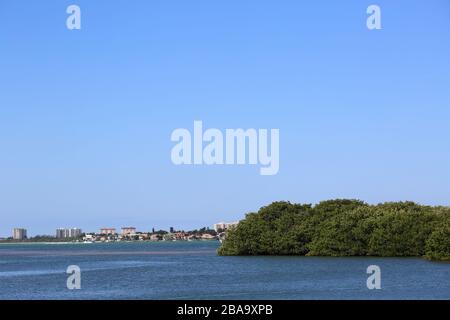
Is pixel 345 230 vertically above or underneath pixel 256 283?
above

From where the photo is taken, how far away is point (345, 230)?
8788 cm

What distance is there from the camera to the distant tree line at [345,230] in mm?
83125

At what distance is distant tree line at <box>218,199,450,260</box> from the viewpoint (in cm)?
8312

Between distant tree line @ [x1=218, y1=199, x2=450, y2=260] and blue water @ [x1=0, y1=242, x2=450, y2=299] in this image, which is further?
distant tree line @ [x1=218, y1=199, x2=450, y2=260]

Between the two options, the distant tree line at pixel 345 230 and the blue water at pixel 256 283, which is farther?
the distant tree line at pixel 345 230

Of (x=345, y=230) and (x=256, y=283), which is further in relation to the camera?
(x=345, y=230)

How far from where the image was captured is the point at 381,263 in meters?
74.9
